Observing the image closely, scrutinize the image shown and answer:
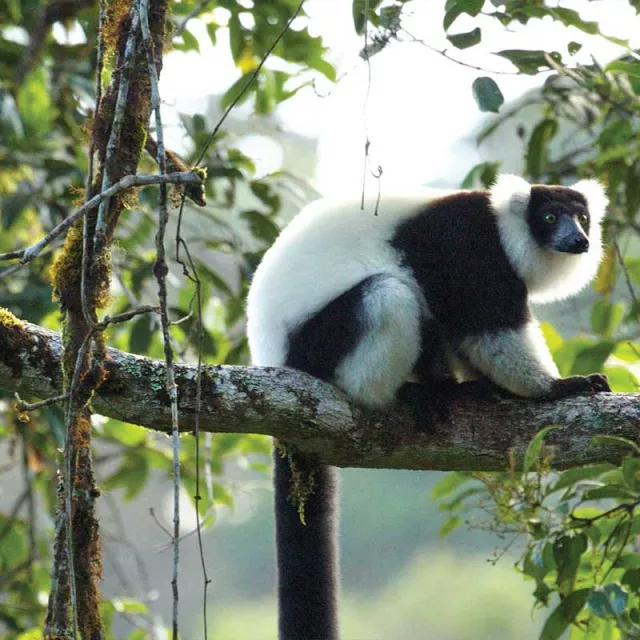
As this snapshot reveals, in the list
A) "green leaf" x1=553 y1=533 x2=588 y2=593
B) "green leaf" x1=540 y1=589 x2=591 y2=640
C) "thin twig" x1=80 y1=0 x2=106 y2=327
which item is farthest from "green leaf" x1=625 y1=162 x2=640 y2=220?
"thin twig" x1=80 y1=0 x2=106 y2=327

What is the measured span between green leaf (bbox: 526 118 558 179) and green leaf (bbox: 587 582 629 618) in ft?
12.2

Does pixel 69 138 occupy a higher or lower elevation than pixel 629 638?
higher

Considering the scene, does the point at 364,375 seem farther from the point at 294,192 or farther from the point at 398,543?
the point at 398,543

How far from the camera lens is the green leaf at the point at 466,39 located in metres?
4.16

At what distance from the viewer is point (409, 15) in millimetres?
4109

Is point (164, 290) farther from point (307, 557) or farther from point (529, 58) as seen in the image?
point (529, 58)

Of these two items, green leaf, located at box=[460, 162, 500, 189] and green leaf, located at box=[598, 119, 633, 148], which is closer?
green leaf, located at box=[598, 119, 633, 148]

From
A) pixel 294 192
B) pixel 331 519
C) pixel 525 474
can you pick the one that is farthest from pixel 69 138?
pixel 525 474

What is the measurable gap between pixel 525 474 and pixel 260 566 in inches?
925

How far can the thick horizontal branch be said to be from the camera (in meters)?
3.21

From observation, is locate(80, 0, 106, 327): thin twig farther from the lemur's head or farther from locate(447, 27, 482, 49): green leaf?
the lemur's head

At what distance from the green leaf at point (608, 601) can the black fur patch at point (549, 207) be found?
247 centimetres

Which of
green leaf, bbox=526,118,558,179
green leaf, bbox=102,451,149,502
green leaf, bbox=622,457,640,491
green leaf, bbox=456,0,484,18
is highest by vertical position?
green leaf, bbox=526,118,558,179

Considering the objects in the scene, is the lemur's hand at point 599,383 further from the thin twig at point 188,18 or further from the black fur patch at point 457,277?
the thin twig at point 188,18
